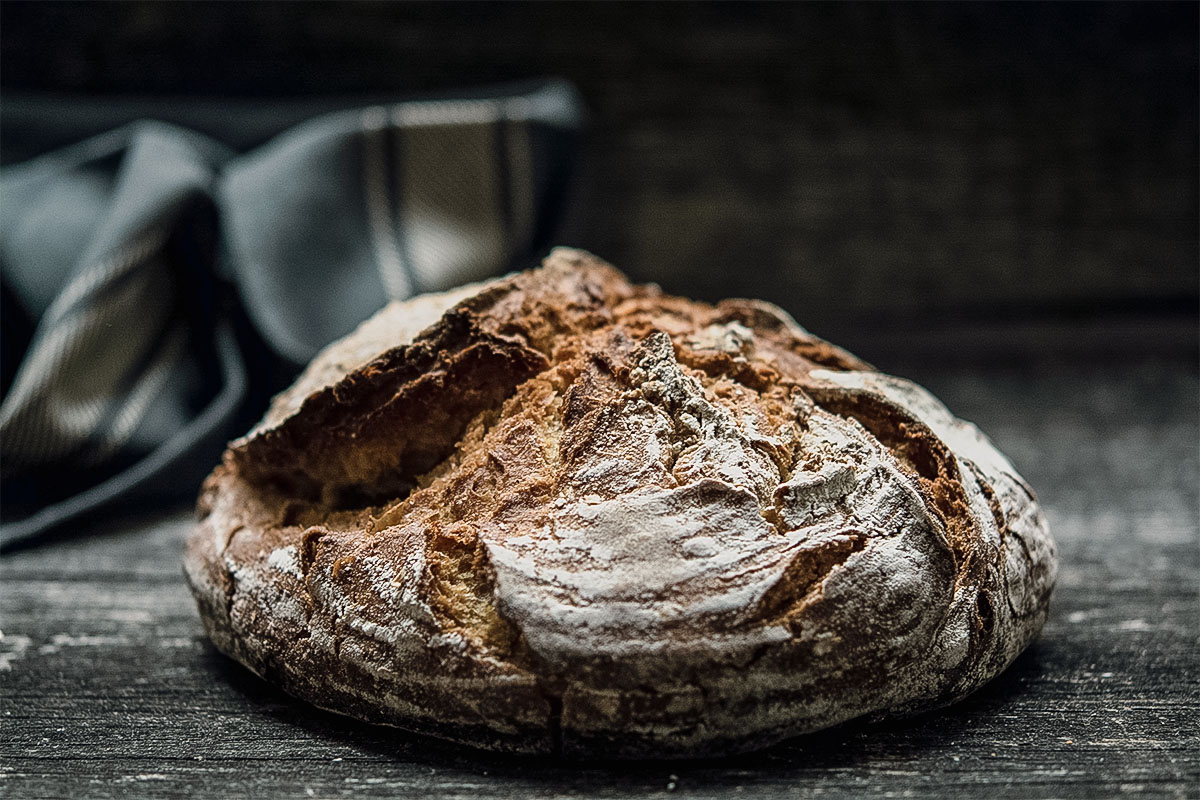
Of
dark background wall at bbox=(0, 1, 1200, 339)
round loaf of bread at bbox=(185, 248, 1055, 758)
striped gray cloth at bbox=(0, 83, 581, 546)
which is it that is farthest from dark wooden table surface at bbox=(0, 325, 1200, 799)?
dark background wall at bbox=(0, 1, 1200, 339)

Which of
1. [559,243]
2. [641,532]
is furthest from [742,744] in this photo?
[559,243]

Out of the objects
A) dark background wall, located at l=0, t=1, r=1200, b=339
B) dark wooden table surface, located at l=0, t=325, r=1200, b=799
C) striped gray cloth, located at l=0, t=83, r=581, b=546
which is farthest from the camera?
dark background wall, located at l=0, t=1, r=1200, b=339

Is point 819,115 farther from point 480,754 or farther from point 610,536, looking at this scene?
point 480,754

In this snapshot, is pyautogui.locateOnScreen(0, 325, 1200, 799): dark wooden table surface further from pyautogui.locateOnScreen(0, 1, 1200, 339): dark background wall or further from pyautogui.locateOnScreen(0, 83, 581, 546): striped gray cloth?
pyautogui.locateOnScreen(0, 1, 1200, 339): dark background wall

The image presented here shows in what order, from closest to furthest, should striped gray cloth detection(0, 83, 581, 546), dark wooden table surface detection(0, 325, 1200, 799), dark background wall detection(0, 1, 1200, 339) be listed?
1. dark wooden table surface detection(0, 325, 1200, 799)
2. striped gray cloth detection(0, 83, 581, 546)
3. dark background wall detection(0, 1, 1200, 339)

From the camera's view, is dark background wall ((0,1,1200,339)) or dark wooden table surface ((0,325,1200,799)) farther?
dark background wall ((0,1,1200,339))

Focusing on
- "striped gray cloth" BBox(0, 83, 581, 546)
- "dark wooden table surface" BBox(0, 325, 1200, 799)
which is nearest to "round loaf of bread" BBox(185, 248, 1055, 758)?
"dark wooden table surface" BBox(0, 325, 1200, 799)

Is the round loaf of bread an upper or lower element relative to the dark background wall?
lower

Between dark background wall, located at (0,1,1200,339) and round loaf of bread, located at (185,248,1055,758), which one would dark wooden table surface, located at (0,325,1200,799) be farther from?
dark background wall, located at (0,1,1200,339)
